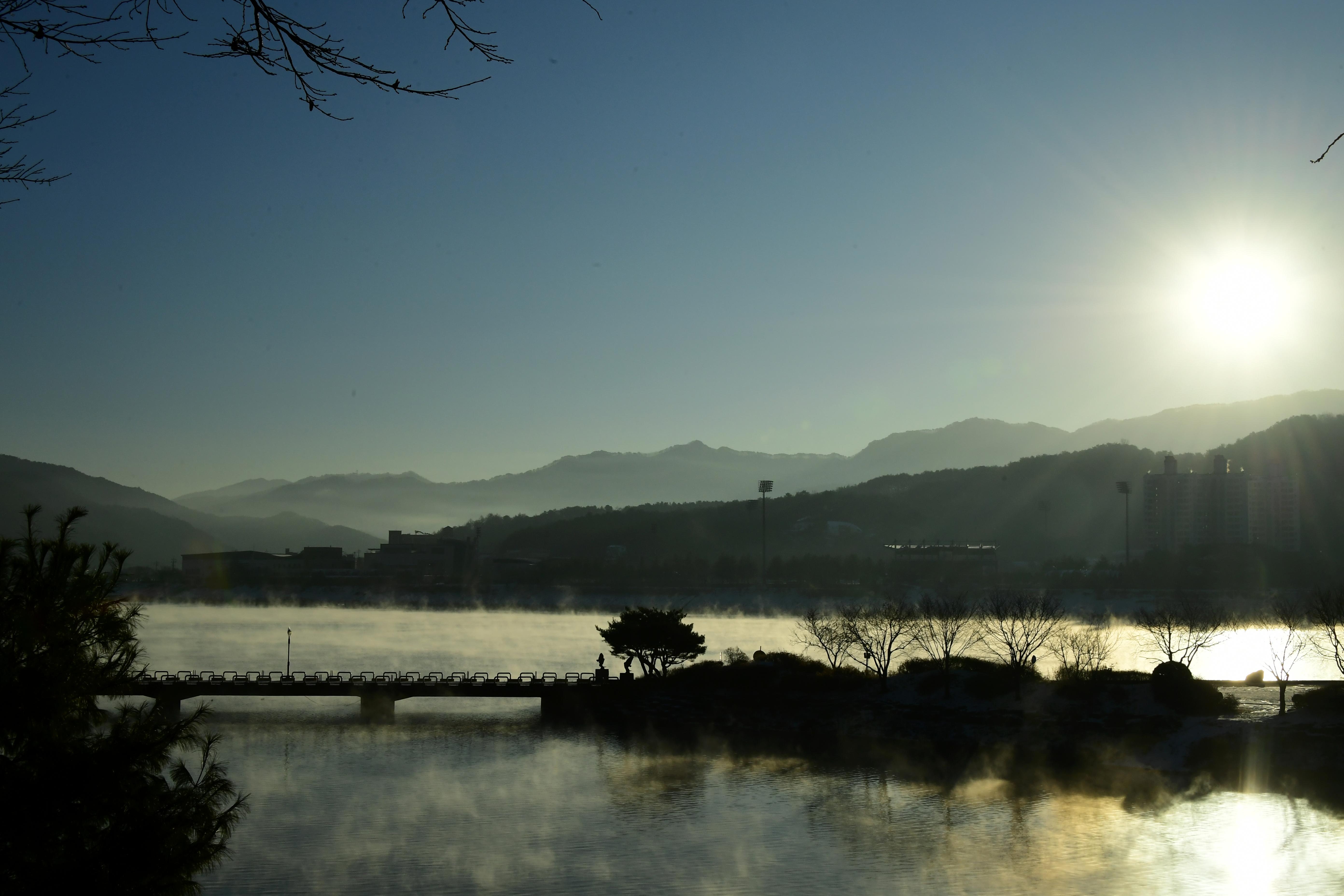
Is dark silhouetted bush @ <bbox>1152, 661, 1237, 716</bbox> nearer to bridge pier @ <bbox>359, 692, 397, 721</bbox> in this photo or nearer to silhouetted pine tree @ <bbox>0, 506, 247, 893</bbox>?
bridge pier @ <bbox>359, 692, 397, 721</bbox>

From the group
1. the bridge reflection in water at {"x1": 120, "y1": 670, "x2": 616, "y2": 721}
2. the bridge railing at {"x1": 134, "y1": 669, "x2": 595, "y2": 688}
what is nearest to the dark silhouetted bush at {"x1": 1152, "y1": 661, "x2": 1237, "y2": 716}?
the bridge reflection in water at {"x1": 120, "y1": 670, "x2": 616, "y2": 721}

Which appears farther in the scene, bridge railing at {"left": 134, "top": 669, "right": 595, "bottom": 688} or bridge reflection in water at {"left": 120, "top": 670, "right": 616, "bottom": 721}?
bridge railing at {"left": 134, "top": 669, "right": 595, "bottom": 688}

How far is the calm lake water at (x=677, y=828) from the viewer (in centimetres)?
3653

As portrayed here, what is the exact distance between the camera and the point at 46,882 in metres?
12.5

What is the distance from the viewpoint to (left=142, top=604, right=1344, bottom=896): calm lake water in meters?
36.5

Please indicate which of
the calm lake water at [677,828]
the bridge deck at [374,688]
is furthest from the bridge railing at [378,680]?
the calm lake water at [677,828]

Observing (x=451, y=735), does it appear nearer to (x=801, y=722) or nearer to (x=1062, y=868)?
(x=801, y=722)

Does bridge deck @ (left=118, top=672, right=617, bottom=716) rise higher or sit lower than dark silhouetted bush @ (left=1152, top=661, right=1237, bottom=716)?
lower

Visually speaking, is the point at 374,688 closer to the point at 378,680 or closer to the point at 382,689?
the point at 382,689

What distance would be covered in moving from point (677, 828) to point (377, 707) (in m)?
39.6

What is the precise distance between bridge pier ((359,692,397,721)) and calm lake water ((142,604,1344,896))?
144 inches

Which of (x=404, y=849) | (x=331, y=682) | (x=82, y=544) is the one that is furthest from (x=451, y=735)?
(x=82, y=544)

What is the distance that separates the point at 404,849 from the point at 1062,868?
24756mm

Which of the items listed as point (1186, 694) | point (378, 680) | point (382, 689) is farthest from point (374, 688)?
point (1186, 694)
